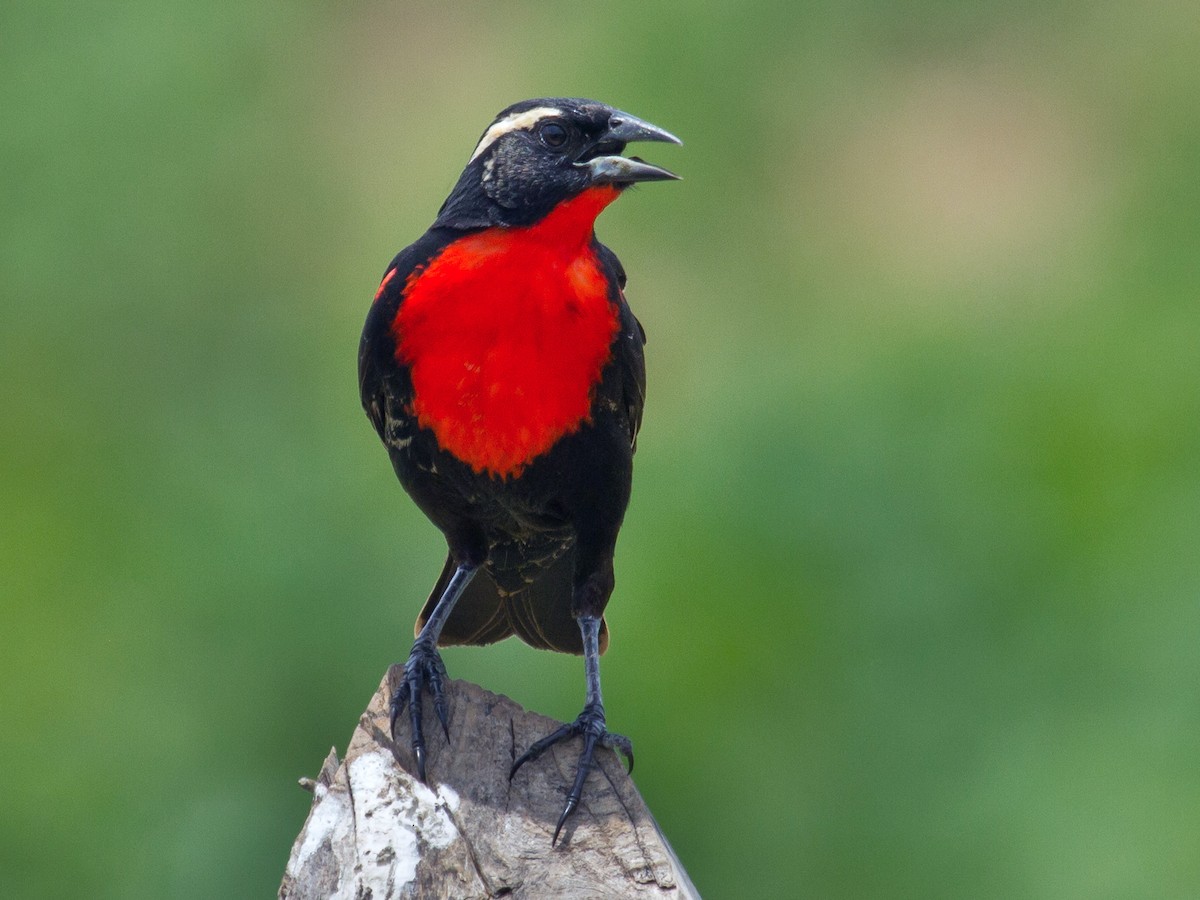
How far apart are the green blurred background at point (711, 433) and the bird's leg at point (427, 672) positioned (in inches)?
80.9

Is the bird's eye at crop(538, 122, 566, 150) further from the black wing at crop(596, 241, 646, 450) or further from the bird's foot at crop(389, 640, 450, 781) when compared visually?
the bird's foot at crop(389, 640, 450, 781)

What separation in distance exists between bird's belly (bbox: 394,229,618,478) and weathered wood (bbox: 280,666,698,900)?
0.93 m

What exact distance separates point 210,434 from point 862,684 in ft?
12.6

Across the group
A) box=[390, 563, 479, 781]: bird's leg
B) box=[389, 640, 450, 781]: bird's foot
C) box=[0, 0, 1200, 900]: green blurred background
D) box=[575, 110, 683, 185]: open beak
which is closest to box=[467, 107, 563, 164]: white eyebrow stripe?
box=[575, 110, 683, 185]: open beak

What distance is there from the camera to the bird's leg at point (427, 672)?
5262 mm

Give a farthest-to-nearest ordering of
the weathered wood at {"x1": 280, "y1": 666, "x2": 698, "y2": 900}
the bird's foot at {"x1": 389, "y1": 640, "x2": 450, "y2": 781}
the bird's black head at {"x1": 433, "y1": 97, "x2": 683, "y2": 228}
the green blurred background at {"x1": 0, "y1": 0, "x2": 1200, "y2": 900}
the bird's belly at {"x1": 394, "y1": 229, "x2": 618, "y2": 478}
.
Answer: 1. the green blurred background at {"x1": 0, "y1": 0, "x2": 1200, "y2": 900}
2. the bird's black head at {"x1": 433, "y1": 97, "x2": 683, "y2": 228}
3. the bird's belly at {"x1": 394, "y1": 229, "x2": 618, "y2": 478}
4. the bird's foot at {"x1": 389, "y1": 640, "x2": 450, "y2": 781}
5. the weathered wood at {"x1": 280, "y1": 666, "x2": 698, "y2": 900}

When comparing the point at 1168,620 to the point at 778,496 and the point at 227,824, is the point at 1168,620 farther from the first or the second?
the point at 227,824

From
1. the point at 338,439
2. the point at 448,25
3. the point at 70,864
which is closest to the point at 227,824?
the point at 70,864

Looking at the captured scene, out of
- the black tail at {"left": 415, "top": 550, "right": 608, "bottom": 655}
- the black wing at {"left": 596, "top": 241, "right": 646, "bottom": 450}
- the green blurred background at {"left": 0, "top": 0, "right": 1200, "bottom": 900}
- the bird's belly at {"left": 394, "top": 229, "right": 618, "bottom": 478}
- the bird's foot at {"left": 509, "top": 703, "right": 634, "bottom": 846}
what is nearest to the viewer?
the bird's foot at {"left": 509, "top": 703, "right": 634, "bottom": 846}

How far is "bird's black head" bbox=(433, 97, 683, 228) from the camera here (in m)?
5.66

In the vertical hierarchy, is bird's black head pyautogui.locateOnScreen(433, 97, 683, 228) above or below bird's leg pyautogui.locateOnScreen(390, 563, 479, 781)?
above

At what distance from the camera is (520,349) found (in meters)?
5.55

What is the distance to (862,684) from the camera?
9.02 m

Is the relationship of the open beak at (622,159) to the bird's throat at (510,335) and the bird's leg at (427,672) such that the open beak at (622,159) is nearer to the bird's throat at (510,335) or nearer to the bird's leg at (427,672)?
the bird's throat at (510,335)
